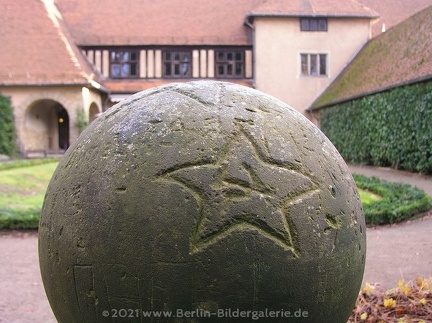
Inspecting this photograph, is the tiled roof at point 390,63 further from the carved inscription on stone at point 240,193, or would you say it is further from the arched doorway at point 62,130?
the arched doorway at point 62,130

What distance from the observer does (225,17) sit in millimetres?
27625

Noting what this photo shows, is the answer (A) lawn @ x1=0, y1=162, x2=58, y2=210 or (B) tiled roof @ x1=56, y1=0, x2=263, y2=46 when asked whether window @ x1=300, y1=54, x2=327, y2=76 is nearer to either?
(B) tiled roof @ x1=56, y1=0, x2=263, y2=46

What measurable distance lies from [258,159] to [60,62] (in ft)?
73.8

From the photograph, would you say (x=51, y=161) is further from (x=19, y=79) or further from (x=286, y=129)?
(x=286, y=129)

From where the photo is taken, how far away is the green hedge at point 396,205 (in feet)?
25.5

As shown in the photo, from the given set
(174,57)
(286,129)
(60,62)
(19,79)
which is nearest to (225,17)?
(174,57)

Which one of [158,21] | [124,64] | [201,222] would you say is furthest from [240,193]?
[158,21]

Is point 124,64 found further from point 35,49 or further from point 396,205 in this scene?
point 396,205

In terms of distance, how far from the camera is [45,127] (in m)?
25.1

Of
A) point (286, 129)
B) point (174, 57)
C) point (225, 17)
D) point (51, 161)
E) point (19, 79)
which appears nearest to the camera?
point (286, 129)

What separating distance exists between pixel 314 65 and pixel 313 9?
10.2 ft

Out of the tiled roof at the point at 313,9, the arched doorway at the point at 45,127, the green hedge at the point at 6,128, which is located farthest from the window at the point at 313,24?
the green hedge at the point at 6,128

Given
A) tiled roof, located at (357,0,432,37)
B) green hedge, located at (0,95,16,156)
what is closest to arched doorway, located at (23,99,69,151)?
green hedge, located at (0,95,16,156)

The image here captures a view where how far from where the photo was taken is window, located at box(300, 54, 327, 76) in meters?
26.2
